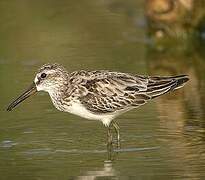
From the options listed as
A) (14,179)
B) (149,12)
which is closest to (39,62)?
(149,12)

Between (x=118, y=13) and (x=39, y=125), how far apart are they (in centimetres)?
1016

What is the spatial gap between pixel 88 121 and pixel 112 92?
1560 millimetres

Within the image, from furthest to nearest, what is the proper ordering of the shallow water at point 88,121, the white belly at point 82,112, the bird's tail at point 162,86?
the bird's tail at point 162,86
the white belly at point 82,112
the shallow water at point 88,121

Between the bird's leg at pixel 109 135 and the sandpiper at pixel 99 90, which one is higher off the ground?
the sandpiper at pixel 99 90

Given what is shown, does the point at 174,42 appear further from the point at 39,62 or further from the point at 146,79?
the point at 146,79

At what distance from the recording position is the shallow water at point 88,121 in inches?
548

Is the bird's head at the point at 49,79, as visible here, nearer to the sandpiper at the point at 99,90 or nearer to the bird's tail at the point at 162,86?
the sandpiper at the point at 99,90

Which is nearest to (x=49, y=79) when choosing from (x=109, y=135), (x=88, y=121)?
(x=109, y=135)

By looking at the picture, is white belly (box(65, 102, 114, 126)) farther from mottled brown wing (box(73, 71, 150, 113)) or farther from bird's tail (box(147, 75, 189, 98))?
bird's tail (box(147, 75, 189, 98))

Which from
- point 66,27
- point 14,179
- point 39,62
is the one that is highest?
point 66,27

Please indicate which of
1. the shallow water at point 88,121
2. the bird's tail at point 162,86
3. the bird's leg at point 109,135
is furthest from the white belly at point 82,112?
the bird's tail at point 162,86

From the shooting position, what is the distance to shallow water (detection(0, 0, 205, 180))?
13930 millimetres

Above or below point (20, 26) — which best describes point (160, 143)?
below

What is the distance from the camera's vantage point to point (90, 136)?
51.2ft
